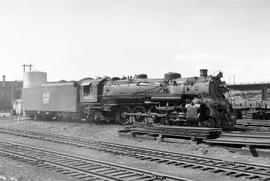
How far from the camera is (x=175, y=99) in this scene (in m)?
17.7

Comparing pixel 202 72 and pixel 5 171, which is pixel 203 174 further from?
pixel 202 72

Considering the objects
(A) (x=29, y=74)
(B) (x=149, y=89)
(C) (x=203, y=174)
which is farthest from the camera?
(A) (x=29, y=74)

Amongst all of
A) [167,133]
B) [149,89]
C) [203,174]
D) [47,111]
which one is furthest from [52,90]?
[203,174]

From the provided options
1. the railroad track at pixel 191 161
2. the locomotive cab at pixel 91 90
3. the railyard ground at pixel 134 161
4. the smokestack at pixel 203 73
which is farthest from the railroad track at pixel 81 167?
the locomotive cab at pixel 91 90

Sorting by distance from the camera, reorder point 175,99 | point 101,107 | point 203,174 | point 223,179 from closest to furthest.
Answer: point 223,179, point 203,174, point 175,99, point 101,107

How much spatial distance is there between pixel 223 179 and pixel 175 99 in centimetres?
950

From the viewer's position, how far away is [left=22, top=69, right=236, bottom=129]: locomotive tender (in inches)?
659

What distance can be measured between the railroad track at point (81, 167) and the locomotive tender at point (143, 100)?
704 centimetres

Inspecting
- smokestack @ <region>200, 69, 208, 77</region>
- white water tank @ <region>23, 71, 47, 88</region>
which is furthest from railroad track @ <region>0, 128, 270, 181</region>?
white water tank @ <region>23, 71, 47, 88</region>

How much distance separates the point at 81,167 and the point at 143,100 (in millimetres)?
10636

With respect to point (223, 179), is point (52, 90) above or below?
above

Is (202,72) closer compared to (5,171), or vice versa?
(5,171)

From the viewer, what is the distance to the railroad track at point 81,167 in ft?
27.9

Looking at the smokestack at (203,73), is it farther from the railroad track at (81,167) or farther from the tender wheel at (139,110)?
the railroad track at (81,167)
